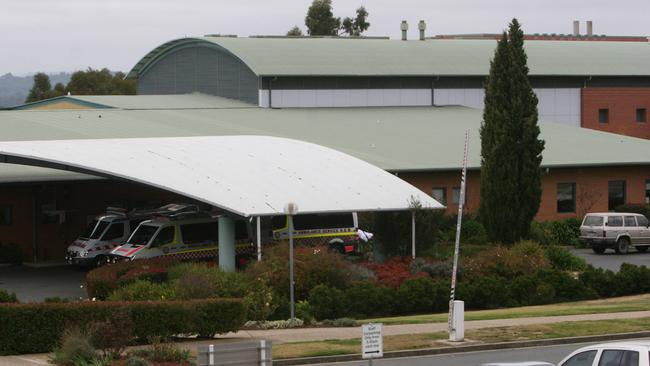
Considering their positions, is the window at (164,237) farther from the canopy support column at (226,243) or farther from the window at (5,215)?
the window at (5,215)

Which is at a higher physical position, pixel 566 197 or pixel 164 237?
pixel 164 237

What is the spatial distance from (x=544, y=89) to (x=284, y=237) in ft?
121

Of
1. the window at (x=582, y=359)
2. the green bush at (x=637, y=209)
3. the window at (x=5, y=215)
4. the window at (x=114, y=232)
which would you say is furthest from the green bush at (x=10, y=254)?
the window at (x=582, y=359)

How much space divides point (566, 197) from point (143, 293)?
2953 centimetres

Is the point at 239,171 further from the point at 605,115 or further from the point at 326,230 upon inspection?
the point at 605,115

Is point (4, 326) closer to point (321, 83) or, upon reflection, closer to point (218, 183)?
point (218, 183)

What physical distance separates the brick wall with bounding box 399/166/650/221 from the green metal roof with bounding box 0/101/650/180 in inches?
22.4

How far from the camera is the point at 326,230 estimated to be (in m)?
44.0

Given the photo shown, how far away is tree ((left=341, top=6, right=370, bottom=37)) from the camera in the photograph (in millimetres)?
122794

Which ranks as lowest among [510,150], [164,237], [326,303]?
[326,303]

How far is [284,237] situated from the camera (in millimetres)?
41281

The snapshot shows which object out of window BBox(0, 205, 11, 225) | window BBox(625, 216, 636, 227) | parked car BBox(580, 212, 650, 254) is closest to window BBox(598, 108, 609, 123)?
parked car BBox(580, 212, 650, 254)

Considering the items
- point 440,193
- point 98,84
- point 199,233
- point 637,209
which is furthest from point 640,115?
point 98,84

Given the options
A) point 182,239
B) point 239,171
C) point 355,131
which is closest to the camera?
point 239,171
